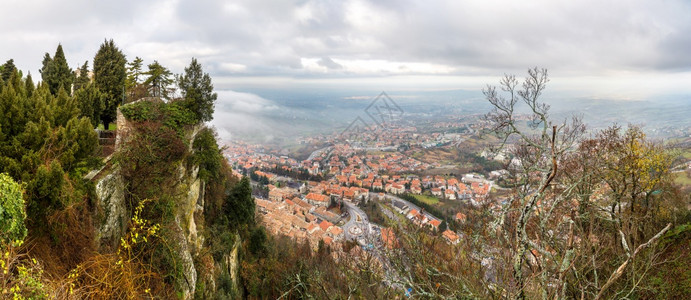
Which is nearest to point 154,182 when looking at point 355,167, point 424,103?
point 355,167

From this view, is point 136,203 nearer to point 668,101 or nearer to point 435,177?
point 435,177

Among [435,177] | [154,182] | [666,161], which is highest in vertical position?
[666,161]

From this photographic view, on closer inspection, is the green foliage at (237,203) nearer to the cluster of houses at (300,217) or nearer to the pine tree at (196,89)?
the pine tree at (196,89)

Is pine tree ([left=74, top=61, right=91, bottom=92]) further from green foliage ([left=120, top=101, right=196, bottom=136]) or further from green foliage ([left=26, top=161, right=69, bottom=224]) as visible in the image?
green foliage ([left=26, top=161, right=69, bottom=224])

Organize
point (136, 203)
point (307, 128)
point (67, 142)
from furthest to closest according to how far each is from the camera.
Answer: point (307, 128), point (136, 203), point (67, 142)

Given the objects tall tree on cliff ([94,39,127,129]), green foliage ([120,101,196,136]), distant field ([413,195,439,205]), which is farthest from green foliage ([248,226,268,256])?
distant field ([413,195,439,205])

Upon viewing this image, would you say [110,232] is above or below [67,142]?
below

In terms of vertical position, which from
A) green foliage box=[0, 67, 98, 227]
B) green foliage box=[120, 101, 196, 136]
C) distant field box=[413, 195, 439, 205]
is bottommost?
distant field box=[413, 195, 439, 205]
